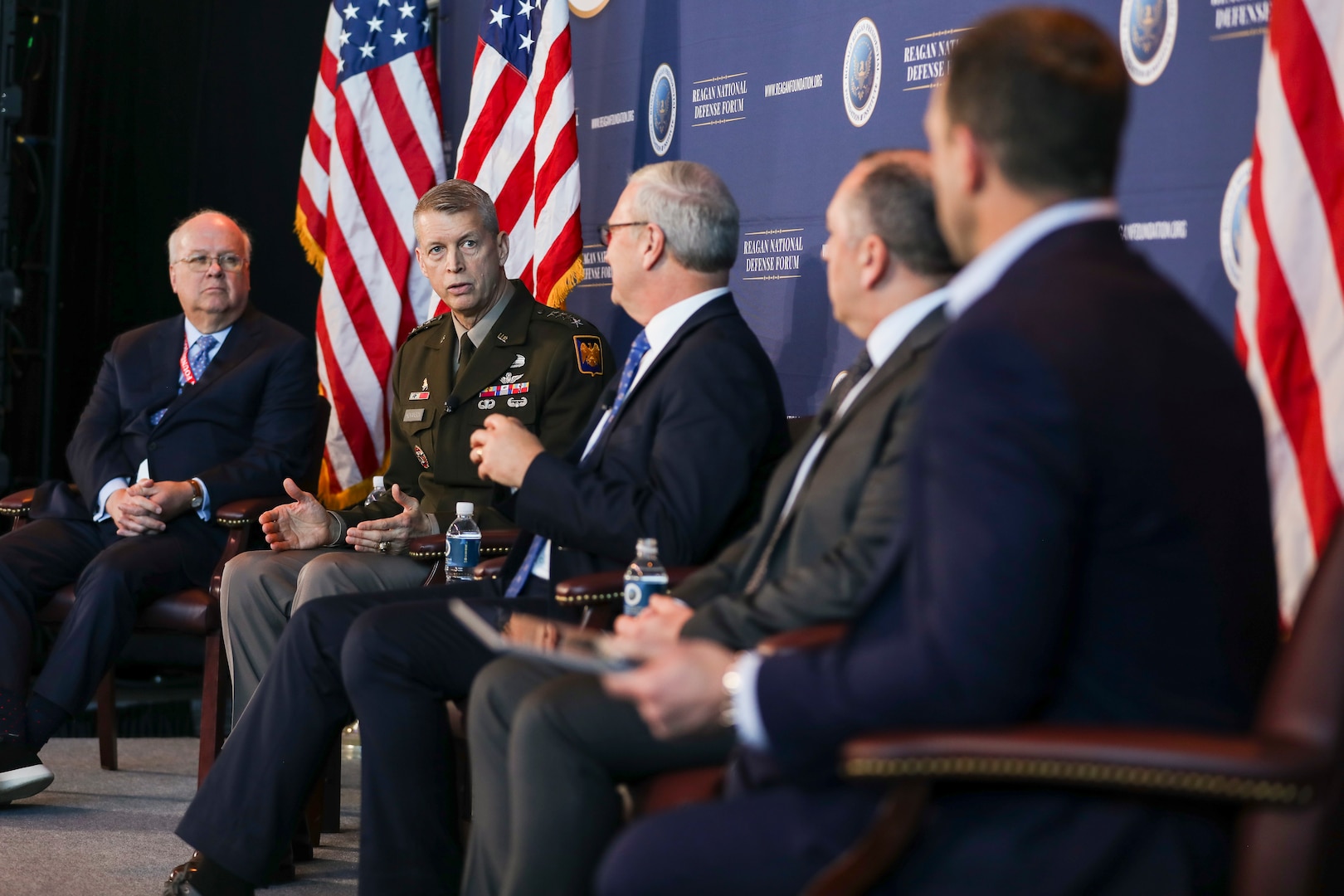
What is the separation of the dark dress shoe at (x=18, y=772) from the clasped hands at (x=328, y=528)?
78 centimetres

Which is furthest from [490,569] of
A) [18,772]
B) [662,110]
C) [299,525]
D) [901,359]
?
[662,110]

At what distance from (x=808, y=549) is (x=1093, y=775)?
0.76 metres

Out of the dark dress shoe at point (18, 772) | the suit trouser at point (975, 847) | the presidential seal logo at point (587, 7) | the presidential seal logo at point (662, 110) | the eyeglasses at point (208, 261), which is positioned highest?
the presidential seal logo at point (587, 7)

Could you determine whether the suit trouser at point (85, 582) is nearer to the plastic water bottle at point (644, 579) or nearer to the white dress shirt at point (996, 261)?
the plastic water bottle at point (644, 579)

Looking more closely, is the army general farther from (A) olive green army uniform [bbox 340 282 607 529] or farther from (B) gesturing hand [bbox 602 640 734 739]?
(B) gesturing hand [bbox 602 640 734 739]

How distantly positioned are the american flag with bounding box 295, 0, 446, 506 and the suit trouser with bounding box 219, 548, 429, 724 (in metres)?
1.57

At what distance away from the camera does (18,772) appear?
3.33m

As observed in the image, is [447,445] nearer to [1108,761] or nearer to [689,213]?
[689,213]

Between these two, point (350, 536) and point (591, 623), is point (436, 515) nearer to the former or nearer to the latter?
point (350, 536)

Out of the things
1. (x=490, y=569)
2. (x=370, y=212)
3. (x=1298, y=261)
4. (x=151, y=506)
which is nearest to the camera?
(x=1298, y=261)

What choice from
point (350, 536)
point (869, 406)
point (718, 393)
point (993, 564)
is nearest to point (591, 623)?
point (718, 393)

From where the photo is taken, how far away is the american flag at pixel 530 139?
417cm

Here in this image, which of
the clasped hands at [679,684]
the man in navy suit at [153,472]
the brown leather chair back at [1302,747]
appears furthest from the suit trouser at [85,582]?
the brown leather chair back at [1302,747]

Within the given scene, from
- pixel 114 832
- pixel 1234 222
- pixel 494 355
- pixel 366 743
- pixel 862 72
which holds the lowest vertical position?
pixel 114 832
